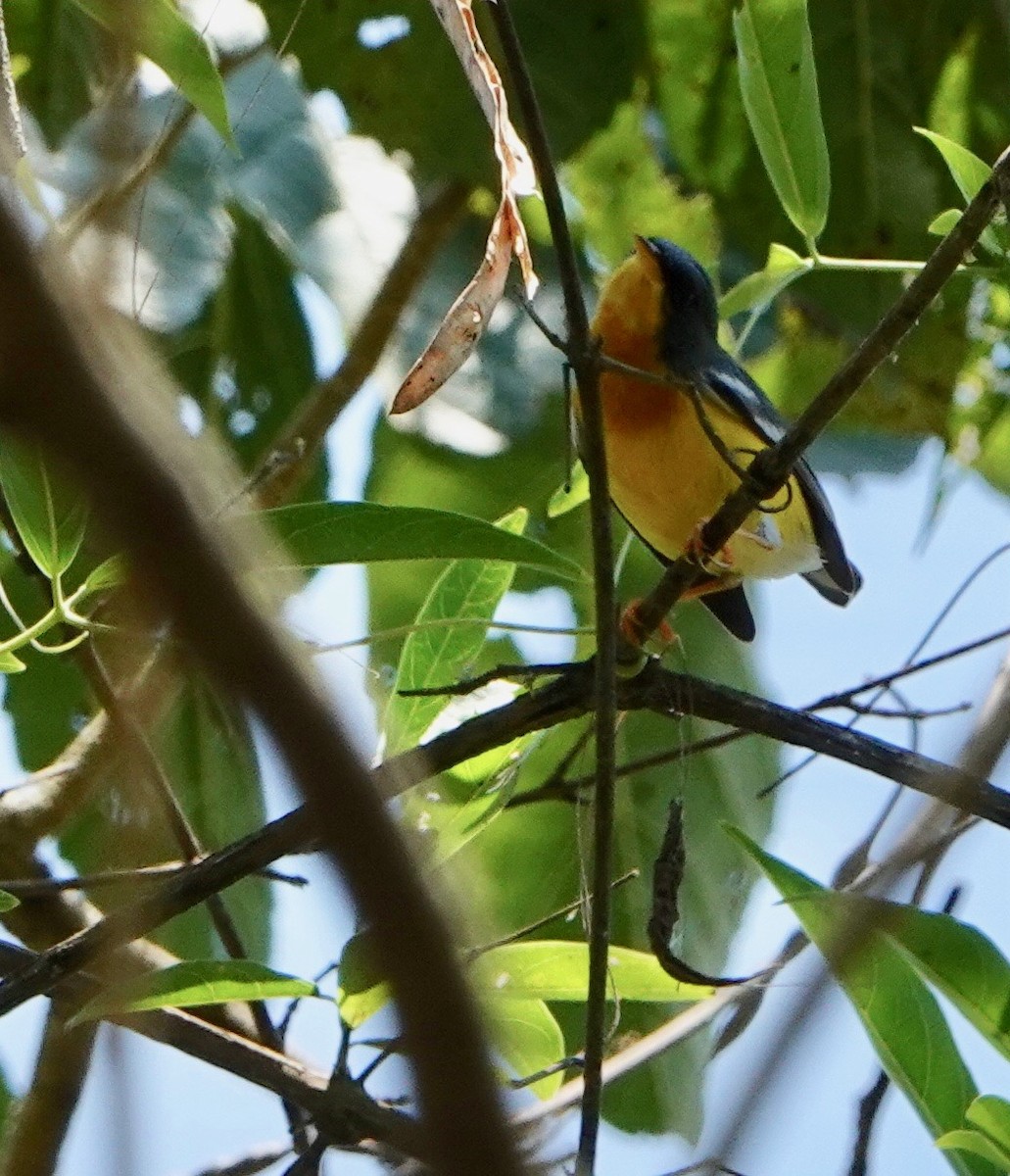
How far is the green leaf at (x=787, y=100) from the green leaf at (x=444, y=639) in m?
0.56

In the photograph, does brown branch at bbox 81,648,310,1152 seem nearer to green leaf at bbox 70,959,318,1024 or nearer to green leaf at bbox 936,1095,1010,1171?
green leaf at bbox 70,959,318,1024

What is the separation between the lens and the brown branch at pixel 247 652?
34cm

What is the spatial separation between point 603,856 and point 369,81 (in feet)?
6.44

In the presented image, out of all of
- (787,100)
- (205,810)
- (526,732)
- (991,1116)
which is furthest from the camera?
(205,810)

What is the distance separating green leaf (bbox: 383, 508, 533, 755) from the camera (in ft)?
7.03

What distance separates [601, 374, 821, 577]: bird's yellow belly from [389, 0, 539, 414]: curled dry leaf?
1612mm

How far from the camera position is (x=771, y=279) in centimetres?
226

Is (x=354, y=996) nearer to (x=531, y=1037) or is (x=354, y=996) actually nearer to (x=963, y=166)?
(x=531, y=1037)

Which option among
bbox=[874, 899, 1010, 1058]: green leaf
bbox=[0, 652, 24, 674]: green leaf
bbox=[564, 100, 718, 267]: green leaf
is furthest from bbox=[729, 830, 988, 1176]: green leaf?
bbox=[564, 100, 718, 267]: green leaf

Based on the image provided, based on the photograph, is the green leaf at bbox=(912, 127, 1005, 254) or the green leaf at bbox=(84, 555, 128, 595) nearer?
the green leaf at bbox=(84, 555, 128, 595)

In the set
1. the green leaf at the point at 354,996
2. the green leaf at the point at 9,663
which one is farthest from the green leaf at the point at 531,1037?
the green leaf at the point at 9,663

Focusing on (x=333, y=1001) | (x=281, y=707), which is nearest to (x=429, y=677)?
(x=333, y=1001)

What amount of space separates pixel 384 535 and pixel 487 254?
1.32 ft

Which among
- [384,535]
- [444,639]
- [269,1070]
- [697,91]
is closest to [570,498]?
[444,639]
